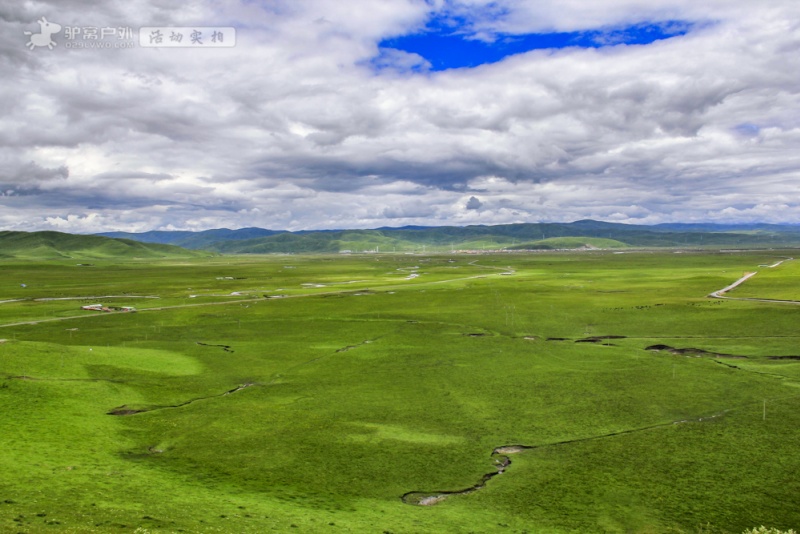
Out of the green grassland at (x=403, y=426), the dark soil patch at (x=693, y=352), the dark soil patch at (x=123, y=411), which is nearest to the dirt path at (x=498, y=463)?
the green grassland at (x=403, y=426)

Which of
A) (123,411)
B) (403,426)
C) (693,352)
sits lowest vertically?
(123,411)

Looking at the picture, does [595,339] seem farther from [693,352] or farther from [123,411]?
[123,411]

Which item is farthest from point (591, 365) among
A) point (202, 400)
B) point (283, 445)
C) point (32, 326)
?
point (32, 326)

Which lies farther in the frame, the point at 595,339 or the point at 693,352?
the point at 595,339

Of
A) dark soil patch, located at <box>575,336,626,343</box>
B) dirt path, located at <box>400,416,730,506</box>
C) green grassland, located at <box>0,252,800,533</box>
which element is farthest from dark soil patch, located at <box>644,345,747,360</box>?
dirt path, located at <box>400,416,730,506</box>

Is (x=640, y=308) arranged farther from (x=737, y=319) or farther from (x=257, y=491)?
(x=257, y=491)

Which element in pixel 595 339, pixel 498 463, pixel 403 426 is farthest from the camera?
pixel 595 339

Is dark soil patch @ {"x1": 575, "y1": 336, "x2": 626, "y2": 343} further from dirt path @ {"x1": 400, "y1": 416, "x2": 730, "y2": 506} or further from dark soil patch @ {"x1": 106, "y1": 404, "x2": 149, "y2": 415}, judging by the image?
dark soil patch @ {"x1": 106, "y1": 404, "x2": 149, "y2": 415}

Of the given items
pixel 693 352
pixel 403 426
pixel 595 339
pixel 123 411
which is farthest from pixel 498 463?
pixel 595 339
